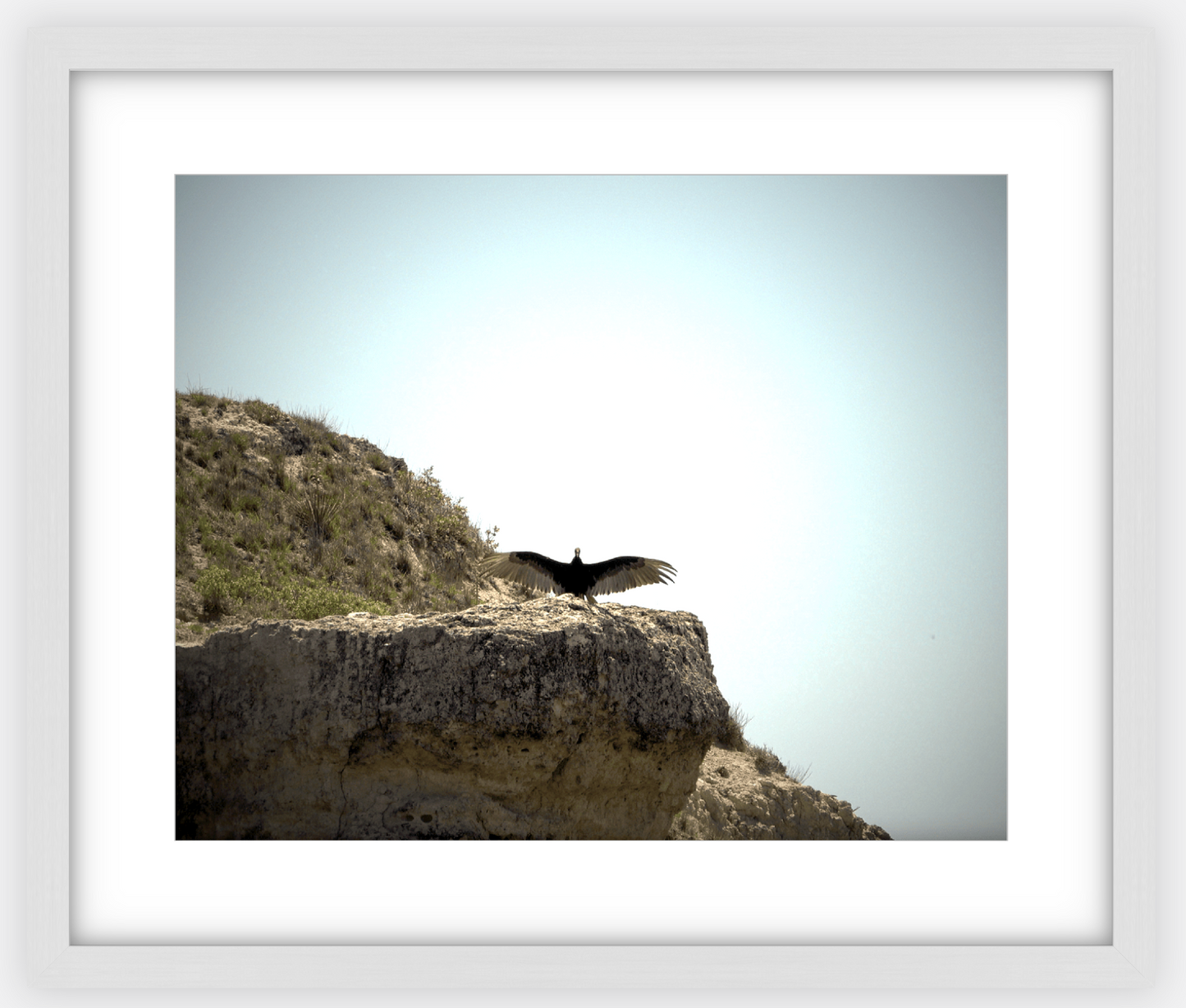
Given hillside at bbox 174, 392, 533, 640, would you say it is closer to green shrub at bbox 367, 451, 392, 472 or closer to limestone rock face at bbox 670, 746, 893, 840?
green shrub at bbox 367, 451, 392, 472

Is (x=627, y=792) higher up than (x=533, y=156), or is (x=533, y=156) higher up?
(x=533, y=156)

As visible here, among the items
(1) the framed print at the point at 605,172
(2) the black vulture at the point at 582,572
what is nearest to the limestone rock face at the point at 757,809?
(2) the black vulture at the point at 582,572

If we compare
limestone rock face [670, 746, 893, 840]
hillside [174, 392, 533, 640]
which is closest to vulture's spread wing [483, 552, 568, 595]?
limestone rock face [670, 746, 893, 840]

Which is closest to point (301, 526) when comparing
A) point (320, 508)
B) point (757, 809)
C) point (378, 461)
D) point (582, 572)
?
point (320, 508)

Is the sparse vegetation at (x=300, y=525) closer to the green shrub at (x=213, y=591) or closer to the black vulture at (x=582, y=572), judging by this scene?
the green shrub at (x=213, y=591)

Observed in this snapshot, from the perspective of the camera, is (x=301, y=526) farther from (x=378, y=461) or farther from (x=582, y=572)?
(x=582, y=572)
